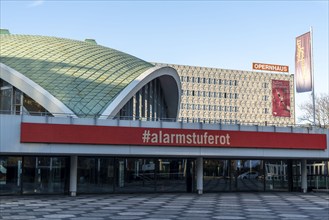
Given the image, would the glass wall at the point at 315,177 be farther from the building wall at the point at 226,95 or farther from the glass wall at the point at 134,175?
the building wall at the point at 226,95

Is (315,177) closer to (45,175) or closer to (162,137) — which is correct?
(162,137)

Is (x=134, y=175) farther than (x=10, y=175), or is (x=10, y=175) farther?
(x=134, y=175)

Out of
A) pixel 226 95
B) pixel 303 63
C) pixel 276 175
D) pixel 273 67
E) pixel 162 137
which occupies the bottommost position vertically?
pixel 276 175

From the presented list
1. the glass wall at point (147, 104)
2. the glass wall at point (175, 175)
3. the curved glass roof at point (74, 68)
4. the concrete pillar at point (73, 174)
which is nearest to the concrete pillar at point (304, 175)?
the glass wall at point (175, 175)

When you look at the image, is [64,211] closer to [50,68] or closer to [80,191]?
[80,191]

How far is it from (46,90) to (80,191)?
8416 mm

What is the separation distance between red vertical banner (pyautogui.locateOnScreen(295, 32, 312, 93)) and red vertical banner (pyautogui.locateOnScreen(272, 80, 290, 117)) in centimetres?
120

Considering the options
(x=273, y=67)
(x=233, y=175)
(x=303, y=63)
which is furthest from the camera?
(x=273, y=67)

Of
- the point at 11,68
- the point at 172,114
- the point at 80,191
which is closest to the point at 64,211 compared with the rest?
the point at 80,191

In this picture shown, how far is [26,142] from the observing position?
24938mm

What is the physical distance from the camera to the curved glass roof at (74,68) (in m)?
34.2

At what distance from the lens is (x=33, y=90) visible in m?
33.5

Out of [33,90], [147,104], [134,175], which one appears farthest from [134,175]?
[147,104]

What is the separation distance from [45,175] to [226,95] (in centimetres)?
10428
